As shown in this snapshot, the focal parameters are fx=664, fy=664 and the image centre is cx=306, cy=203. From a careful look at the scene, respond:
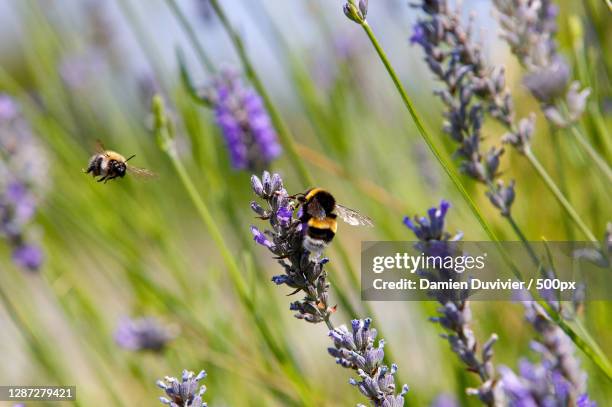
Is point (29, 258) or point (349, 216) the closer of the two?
point (349, 216)

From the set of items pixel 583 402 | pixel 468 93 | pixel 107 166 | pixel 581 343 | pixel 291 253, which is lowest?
pixel 583 402

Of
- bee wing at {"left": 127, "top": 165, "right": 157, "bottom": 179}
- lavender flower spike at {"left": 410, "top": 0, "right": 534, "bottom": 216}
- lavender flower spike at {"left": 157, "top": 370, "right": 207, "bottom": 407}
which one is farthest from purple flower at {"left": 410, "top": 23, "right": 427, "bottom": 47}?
lavender flower spike at {"left": 157, "top": 370, "right": 207, "bottom": 407}

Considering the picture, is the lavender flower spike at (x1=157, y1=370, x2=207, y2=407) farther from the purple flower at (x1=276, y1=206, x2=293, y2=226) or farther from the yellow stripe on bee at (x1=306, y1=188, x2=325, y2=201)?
the yellow stripe on bee at (x1=306, y1=188, x2=325, y2=201)

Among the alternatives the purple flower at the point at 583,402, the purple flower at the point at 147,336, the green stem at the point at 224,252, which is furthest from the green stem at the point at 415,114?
the purple flower at the point at 147,336

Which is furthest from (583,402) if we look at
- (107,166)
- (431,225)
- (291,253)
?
(107,166)

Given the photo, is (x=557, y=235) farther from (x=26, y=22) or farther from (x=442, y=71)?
(x=26, y=22)

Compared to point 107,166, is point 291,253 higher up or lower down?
lower down

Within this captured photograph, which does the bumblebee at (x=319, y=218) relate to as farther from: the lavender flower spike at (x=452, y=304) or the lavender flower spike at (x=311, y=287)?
the lavender flower spike at (x=452, y=304)

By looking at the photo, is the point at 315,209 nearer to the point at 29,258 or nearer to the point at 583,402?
the point at 583,402
